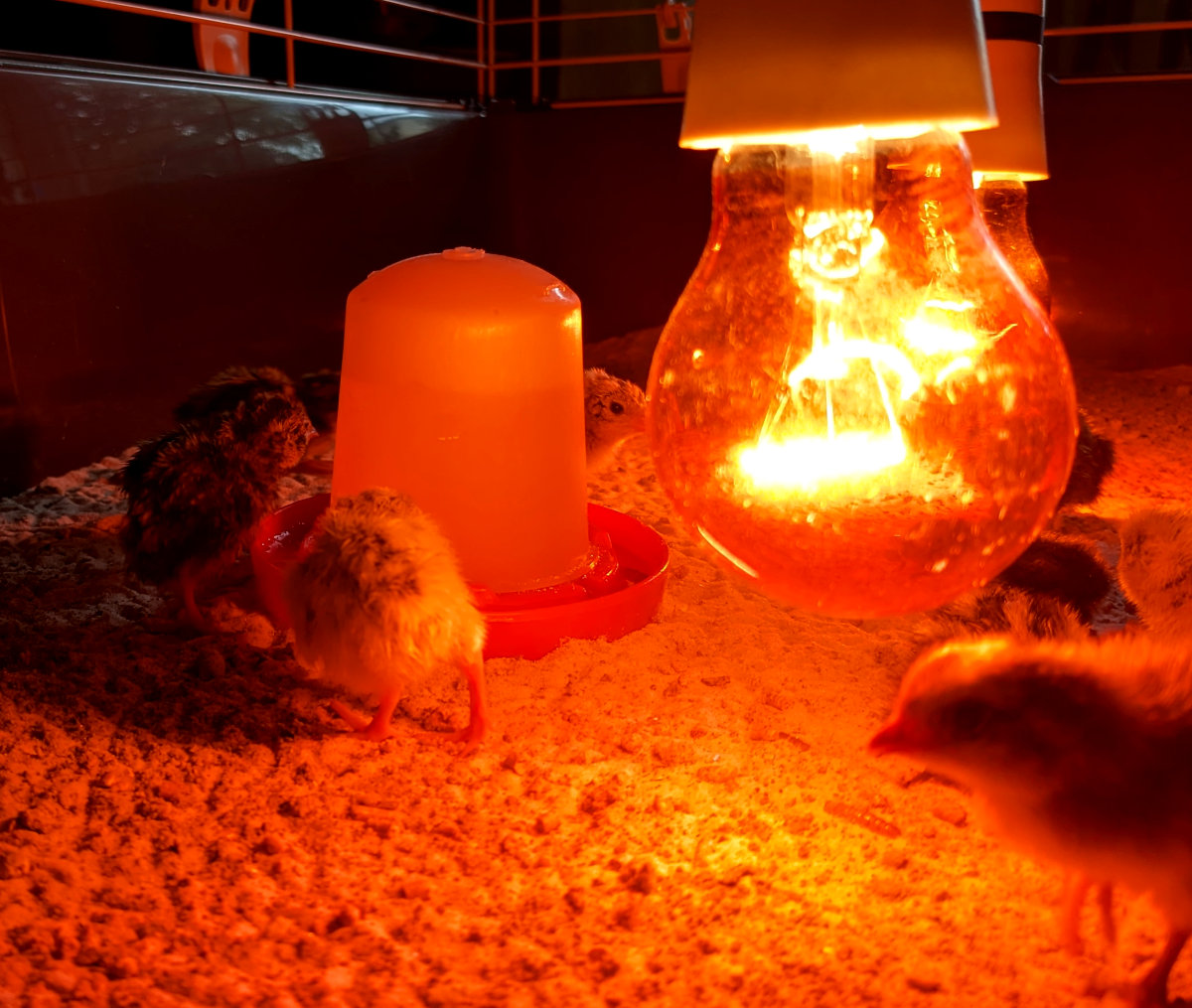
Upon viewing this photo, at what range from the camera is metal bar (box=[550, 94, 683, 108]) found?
5.32 m

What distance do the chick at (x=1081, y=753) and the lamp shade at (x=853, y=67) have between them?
2.39 feet

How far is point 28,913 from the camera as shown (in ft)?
4.71

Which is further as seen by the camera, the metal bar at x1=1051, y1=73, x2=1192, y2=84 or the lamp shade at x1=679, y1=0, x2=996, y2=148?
the metal bar at x1=1051, y1=73, x2=1192, y2=84

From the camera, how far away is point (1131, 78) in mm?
4621

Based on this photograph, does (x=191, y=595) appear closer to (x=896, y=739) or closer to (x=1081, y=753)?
(x=896, y=739)

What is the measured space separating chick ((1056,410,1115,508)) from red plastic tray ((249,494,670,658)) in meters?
1.23

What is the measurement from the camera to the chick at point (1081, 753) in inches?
49.4

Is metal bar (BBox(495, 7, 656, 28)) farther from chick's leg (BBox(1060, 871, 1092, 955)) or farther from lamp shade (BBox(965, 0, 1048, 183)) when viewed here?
chick's leg (BBox(1060, 871, 1092, 955))

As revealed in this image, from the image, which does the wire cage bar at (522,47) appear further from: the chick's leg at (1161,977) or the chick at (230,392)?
the chick's leg at (1161,977)

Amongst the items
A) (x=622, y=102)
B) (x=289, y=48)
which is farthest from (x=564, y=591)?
(x=622, y=102)

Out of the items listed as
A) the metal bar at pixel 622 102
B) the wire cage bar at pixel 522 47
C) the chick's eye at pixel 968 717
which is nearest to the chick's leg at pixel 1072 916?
the chick's eye at pixel 968 717

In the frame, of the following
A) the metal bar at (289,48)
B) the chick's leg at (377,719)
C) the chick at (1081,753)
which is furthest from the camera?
the metal bar at (289,48)

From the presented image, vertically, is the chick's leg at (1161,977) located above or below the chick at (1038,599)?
below

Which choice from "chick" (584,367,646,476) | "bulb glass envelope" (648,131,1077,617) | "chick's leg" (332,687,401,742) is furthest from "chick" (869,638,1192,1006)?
"chick" (584,367,646,476)
